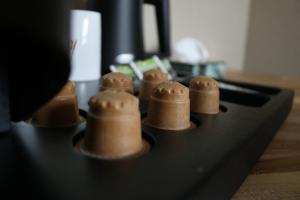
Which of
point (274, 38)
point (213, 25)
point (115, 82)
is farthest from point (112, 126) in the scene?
point (274, 38)

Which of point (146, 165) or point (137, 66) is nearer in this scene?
point (146, 165)

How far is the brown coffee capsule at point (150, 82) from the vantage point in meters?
0.42

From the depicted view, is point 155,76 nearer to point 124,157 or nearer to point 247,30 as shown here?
point 124,157

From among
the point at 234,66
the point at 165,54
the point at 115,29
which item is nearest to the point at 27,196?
the point at 115,29

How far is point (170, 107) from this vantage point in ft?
0.97

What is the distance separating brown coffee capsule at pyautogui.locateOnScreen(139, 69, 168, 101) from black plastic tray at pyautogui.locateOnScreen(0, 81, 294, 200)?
10 cm

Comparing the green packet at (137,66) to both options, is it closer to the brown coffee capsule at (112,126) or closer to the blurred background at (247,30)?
the brown coffee capsule at (112,126)

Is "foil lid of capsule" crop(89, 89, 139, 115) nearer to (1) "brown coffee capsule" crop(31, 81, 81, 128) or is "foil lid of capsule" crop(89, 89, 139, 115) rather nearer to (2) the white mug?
(1) "brown coffee capsule" crop(31, 81, 81, 128)

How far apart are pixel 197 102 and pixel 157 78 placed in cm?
8

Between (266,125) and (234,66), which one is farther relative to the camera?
(234,66)

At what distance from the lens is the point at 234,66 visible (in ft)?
5.31

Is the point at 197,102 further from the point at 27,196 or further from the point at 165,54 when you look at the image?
the point at 165,54

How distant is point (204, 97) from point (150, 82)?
0.09 meters

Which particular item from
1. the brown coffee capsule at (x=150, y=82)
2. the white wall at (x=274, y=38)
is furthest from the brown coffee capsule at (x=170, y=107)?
the white wall at (x=274, y=38)
